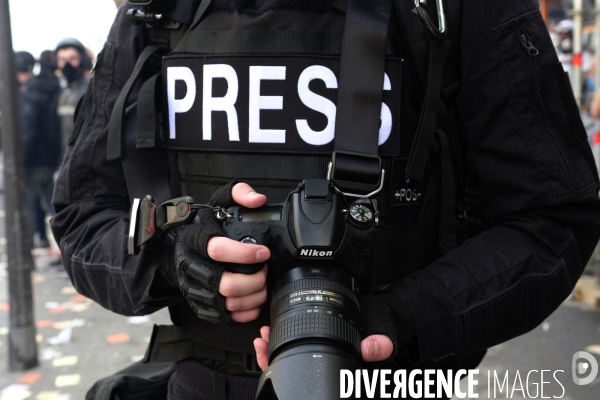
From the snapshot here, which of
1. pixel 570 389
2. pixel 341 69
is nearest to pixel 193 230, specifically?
pixel 341 69

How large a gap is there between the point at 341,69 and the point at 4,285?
16.7 ft

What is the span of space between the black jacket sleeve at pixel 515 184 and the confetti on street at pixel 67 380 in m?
2.90

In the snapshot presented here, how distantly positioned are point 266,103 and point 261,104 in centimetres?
1

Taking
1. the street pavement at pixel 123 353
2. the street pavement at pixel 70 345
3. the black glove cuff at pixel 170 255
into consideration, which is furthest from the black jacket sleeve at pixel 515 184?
the street pavement at pixel 70 345

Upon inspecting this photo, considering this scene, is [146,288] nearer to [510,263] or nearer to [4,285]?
[510,263]

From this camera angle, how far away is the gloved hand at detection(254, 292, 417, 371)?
0.91m

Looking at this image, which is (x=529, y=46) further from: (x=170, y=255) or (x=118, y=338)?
(x=118, y=338)

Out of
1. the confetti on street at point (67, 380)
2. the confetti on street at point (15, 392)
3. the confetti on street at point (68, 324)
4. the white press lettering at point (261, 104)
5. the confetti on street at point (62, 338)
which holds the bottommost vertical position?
the confetti on street at point (68, 324)

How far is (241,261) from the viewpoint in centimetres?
92

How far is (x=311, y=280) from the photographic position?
2.92 feet

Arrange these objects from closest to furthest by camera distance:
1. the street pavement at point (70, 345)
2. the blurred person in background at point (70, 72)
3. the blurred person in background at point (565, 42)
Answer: the street pavement at point (70, 345) → the blurred person in background at point (70, 72) → the blurred person in background at point (565, 42)

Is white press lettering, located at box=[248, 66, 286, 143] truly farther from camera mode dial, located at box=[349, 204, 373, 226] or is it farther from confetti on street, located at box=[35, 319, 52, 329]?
confetti on street, located at box=[35, 319, 52, 329]

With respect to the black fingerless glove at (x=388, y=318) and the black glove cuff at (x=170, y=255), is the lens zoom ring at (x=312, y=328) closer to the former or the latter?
the black fingerless glove at (x=388, y=318)

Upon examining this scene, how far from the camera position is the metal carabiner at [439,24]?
106 centimetres
